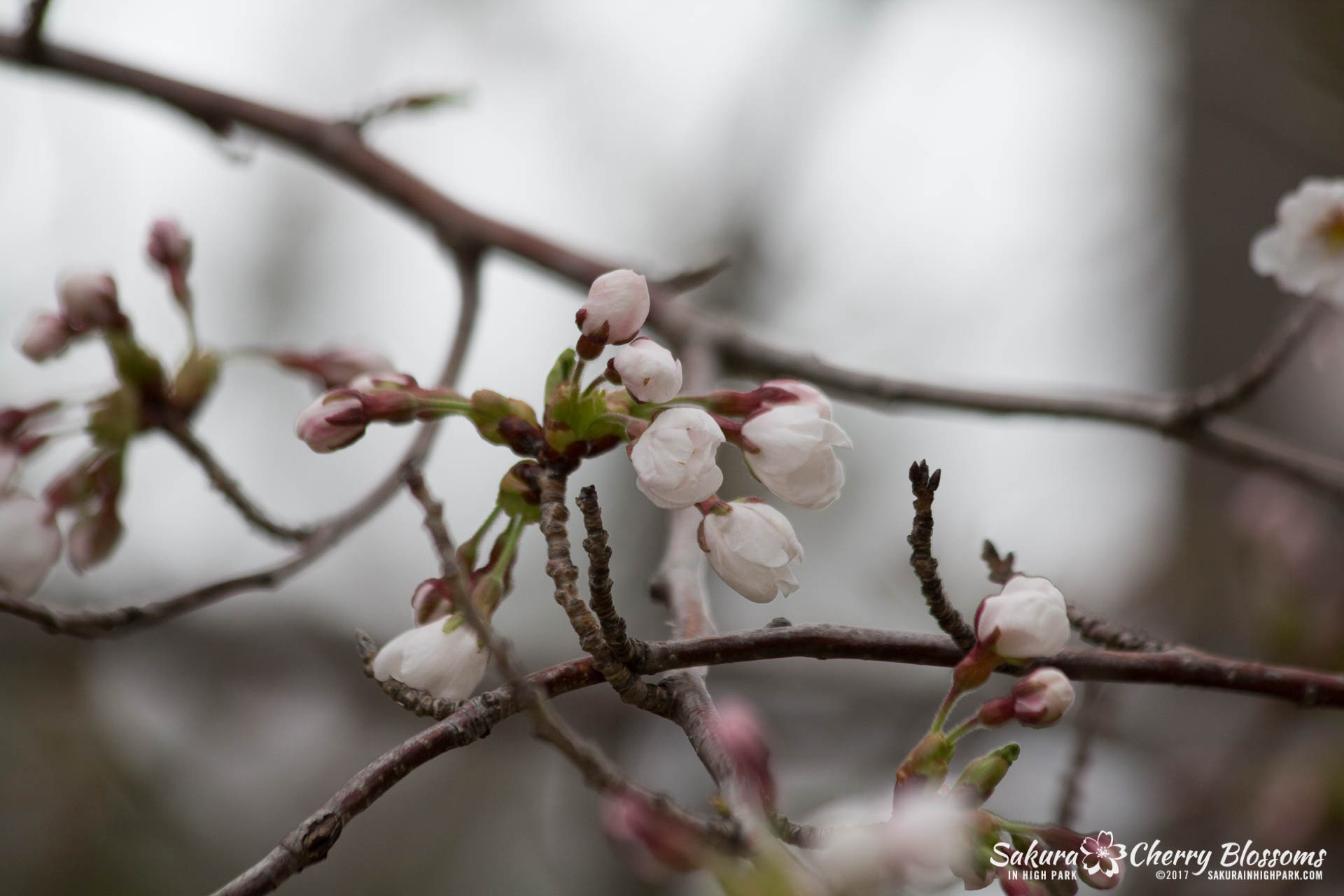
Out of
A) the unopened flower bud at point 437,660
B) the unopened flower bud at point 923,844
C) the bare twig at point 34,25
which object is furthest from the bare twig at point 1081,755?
the bare twig at point 34,25

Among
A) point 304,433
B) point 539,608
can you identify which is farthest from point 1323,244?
point 539,608

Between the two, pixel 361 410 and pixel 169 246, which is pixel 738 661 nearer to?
pixel 361 410

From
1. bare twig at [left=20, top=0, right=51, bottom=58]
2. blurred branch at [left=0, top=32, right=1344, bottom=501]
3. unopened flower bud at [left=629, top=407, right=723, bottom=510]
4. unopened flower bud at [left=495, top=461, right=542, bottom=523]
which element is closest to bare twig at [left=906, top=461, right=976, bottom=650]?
unopened flower bud at [left=629, top=407, right=723, bottom=510]

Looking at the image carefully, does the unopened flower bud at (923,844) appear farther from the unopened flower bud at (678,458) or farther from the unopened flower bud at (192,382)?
the unopened flower bud at (192,382)

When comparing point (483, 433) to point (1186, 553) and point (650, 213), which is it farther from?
point (650, 213)

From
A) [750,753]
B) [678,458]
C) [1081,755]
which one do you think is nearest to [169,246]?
[678,458]

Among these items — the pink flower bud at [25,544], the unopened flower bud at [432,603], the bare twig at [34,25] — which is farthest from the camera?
the bare twig at [34,25]
